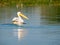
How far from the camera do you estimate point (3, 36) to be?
16.8 meters

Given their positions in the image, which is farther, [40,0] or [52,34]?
[40,0]

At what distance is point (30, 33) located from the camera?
17672mm

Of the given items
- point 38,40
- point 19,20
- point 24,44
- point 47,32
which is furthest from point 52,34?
point 19,20

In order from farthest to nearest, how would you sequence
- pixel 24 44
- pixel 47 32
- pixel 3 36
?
pixel 47 32
pixel 3 36
pixel 24 44

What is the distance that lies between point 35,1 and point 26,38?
54.3 m

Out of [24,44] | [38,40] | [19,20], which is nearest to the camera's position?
[24,44]

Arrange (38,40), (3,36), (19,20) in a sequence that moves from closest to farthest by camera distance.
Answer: (38,40), (3,36), (19,20)

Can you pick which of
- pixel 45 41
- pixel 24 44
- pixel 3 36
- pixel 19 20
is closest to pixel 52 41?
pixel 45 41

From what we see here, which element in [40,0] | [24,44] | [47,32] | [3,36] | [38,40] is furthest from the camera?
[40,0]

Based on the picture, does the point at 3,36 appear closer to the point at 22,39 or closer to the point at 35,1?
the point at 22,39

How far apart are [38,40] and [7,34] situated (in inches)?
101

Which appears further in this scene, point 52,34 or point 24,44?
point 52,34

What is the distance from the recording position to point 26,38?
15898 millimetres

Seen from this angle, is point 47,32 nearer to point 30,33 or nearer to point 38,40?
point 30,33
